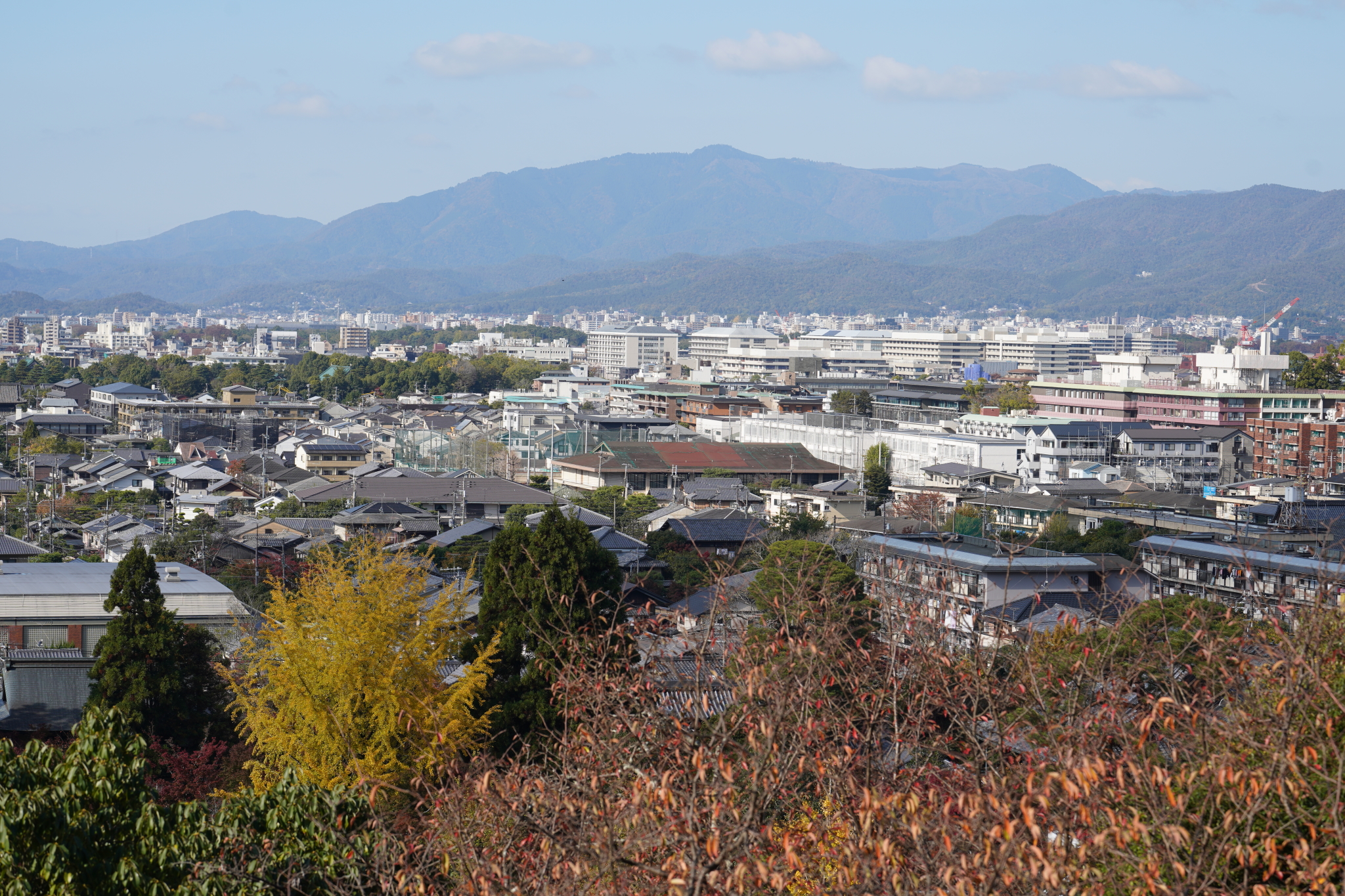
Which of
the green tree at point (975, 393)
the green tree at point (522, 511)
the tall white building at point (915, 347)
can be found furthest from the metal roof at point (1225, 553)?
the tall white building at point (915, 347)

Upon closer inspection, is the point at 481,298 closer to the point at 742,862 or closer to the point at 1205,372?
the point at 1205,372

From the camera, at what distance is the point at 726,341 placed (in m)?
68.8

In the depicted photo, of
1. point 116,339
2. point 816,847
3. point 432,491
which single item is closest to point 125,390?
point 432,491

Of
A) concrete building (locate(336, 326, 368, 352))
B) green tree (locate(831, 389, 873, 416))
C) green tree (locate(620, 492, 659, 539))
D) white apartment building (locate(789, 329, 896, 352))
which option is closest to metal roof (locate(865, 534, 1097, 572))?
green tree (locate(620, 492, 659, 539))

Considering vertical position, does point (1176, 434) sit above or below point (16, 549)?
above

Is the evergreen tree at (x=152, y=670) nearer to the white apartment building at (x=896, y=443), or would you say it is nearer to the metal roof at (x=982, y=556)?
the metal roof at (x=982, y=556)

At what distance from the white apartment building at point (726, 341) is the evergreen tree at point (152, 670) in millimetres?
56294

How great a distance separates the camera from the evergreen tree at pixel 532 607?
6.62 meters

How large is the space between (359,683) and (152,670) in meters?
2.01

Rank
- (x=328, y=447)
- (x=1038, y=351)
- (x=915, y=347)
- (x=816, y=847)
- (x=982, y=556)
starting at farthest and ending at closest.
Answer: (x=915, y=347) → (x=1038, y=351) → (x=328, y=447) → (x=982, y=556) → (x=816, y=847)

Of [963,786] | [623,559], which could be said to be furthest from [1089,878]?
[623,559]

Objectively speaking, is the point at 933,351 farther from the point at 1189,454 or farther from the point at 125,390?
the point at 1189,454

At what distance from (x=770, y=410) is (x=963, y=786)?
33907mm

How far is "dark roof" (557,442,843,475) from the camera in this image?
79.1 ft
